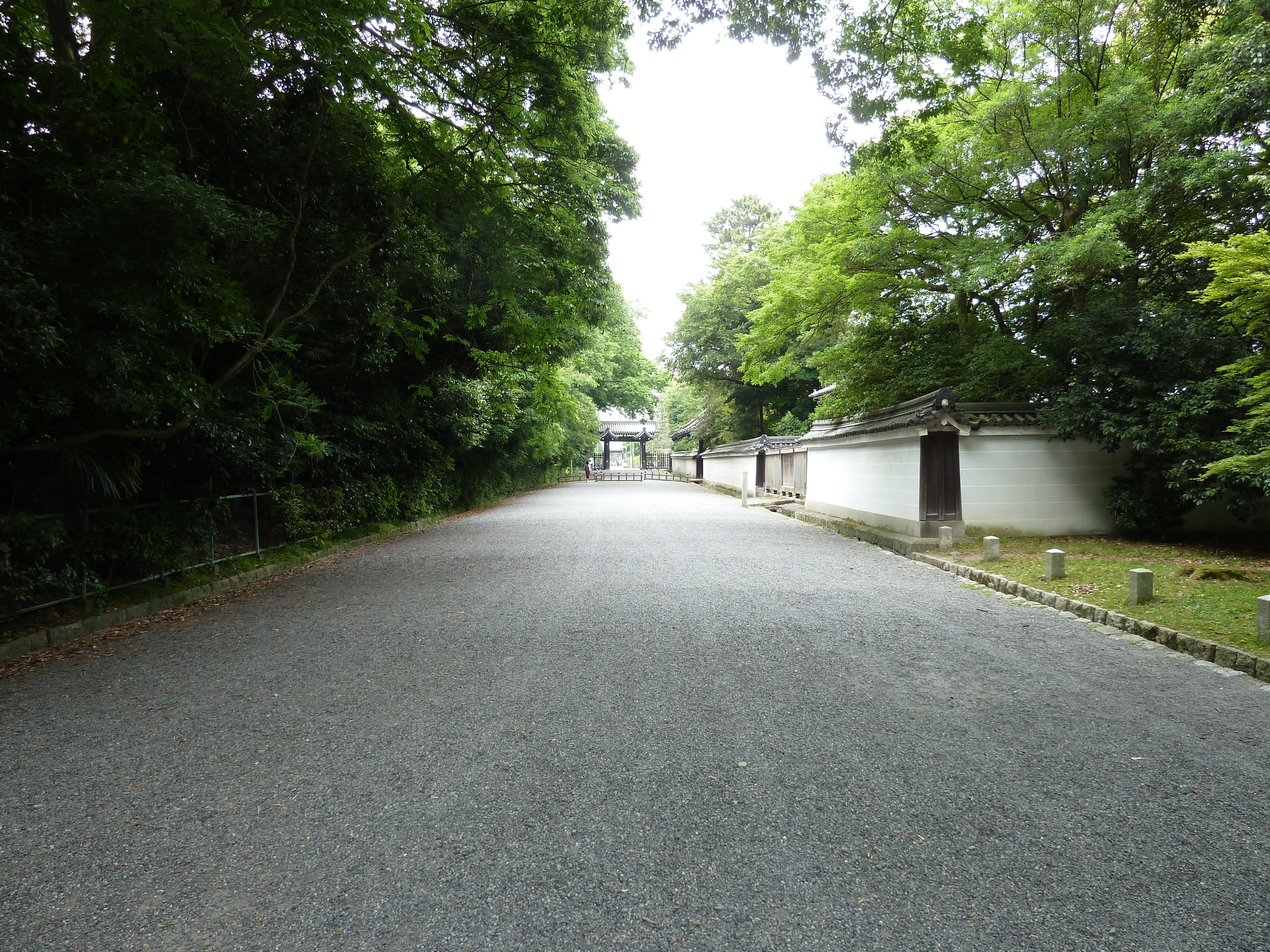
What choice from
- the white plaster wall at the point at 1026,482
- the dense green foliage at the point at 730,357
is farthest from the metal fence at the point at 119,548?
the dense green foliage at the point at 730,357

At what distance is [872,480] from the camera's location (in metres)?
13.2

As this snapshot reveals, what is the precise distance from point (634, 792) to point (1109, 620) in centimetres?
503

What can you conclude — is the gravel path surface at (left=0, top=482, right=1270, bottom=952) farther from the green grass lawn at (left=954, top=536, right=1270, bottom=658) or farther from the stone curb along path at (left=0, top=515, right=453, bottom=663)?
the green grass lawn at (left=954, top=536, right=1270, bottom=658)

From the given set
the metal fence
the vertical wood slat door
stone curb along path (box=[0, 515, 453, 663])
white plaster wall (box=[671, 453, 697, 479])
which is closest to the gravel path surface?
stone curb along path (box=[0, 515, 453, 663])

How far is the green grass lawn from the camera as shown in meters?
5.12

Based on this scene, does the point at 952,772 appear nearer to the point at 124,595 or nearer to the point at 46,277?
the point at 46,277

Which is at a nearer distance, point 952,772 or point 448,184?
point 952,772

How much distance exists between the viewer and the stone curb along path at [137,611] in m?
4.83

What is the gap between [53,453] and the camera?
5309 millimetres

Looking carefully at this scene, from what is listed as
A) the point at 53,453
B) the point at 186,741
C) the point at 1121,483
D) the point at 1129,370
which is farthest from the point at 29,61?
the point at 1121,483

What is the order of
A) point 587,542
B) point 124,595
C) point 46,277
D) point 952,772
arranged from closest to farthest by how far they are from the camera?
1. point 952,772
2. point 46,277
3. point 124,595
4. point 587,542

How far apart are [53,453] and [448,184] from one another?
5.41m

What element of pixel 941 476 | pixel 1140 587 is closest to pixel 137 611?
pixel 1140 587

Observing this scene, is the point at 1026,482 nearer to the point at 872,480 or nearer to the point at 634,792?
the point at 872,480
